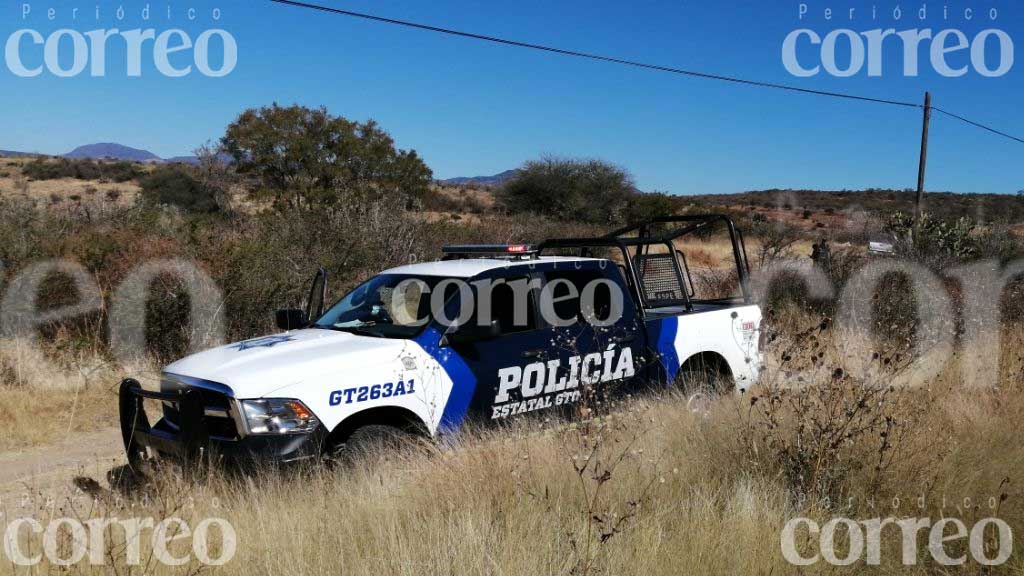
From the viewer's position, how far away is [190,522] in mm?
4305

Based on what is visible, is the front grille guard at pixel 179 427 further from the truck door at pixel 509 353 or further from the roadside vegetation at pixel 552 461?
the truck door at pixel 509 353

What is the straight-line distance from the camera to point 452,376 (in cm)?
566

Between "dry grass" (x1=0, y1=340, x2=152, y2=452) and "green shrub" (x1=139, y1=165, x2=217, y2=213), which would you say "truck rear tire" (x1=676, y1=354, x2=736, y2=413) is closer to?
"dry grass" (x1=0, y1=340, x2=152, y2=452)

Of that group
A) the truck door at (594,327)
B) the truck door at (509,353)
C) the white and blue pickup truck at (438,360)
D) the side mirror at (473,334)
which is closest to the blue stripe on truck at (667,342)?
the white and blue pickup truck at (438,360)

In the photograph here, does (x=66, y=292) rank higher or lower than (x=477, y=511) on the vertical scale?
higher

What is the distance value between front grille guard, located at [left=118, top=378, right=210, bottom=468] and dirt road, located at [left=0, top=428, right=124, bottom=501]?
1.58 ft

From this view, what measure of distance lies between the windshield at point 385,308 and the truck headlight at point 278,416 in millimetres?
976

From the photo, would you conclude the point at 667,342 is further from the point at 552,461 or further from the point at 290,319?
the point at 290,319

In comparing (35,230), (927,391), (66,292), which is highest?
(35,230)

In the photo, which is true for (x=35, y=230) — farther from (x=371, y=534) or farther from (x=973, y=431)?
(x=973, y=431)

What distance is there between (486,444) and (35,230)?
28.4 feet

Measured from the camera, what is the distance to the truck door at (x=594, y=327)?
20.7ft

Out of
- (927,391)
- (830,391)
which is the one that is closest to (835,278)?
(927,391)

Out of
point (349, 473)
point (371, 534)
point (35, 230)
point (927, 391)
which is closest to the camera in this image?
point (371, 534)
